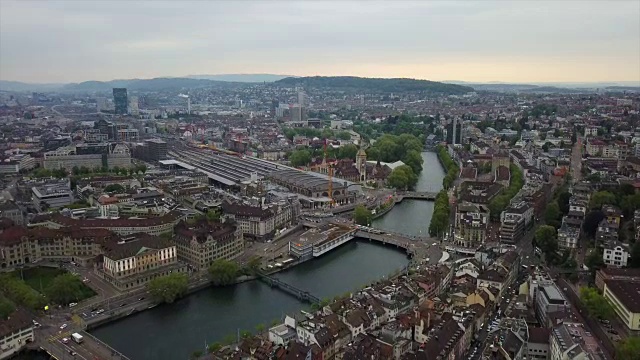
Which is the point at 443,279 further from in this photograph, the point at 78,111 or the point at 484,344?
the point at 78,111

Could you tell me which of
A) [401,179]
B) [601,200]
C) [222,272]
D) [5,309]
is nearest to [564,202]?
[601,200]

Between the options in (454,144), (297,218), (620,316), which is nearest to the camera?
(620,316)

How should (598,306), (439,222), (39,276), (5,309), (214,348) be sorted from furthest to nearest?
(439,222) → (39,276) → (5,309) → (598,306) → (214,348)

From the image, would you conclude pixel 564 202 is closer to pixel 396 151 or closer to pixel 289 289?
pixel 289 289

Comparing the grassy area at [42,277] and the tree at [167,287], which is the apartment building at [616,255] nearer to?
the tree at [167,287]

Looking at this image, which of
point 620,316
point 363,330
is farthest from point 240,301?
point 620,316

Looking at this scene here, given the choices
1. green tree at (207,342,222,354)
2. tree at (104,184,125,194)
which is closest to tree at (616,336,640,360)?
green tree at (207,342,222,354)
